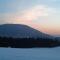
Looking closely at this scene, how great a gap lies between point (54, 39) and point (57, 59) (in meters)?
8.85

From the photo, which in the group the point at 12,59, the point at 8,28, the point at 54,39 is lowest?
the point at 12,59

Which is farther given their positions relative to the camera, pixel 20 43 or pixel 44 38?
pixel 44 38

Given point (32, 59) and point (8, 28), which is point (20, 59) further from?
point (8, 28)

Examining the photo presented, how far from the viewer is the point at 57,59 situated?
241 inches

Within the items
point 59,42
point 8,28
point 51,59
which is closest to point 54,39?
point 59,42

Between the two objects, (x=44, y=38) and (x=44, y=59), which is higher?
(x=44, y=38)

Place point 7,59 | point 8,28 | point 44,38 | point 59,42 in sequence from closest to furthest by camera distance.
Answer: point 7,59 < point 59,42 < point 44,38 < point 8,28

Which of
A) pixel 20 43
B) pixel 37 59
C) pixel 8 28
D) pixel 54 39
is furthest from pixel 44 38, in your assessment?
pixel 8 28

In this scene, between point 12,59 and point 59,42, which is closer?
point 12,59

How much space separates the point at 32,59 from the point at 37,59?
0.16 metres

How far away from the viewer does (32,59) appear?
6.26 metres

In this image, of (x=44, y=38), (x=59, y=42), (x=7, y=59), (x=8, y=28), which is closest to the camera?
(x=7, y=59)

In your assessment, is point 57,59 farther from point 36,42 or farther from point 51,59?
point 36,42

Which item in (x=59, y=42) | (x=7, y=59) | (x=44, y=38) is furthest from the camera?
(x=44, y=38)
